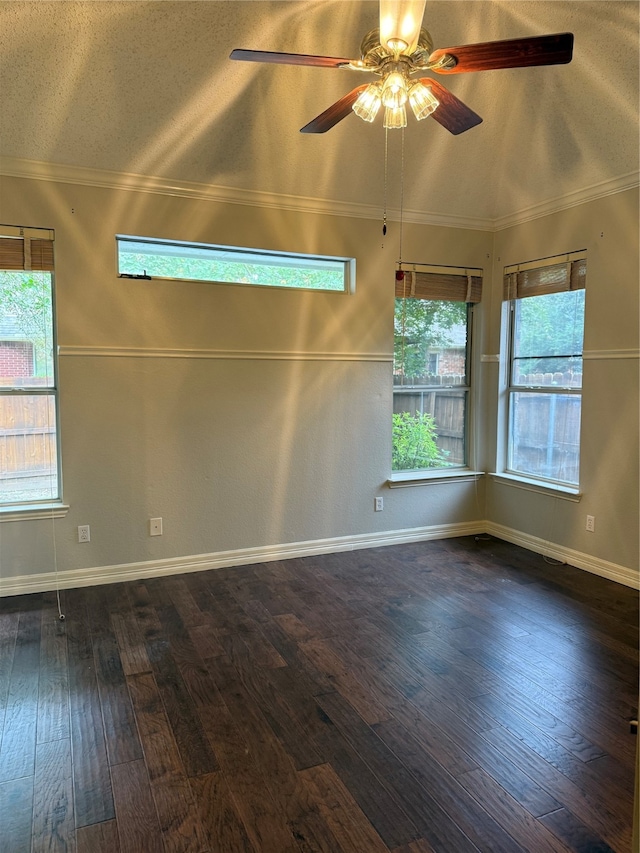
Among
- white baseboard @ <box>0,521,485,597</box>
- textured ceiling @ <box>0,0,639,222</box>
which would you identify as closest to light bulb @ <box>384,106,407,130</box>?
textured ceiling @ <box>0,0,639,222</box>

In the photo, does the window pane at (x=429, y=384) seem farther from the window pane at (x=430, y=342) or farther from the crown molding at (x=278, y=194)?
the crown molding at (x=278, y=194)

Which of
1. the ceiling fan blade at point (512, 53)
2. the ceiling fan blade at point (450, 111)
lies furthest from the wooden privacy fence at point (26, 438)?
the ceiling fan blade at point (512, 53)

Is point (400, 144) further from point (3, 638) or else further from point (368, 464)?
point (3, 638)

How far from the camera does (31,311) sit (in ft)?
11.4

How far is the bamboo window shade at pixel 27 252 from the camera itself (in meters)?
Answer: 3.34

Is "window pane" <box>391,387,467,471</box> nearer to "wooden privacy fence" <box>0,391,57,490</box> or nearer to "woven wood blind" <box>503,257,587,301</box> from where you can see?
"woven wood blind" <box>503,257,587,301</box>

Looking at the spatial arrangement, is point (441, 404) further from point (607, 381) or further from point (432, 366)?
point (607, 381)

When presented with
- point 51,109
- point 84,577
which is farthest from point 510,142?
point 84,577

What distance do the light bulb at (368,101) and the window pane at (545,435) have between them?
8.61 feet

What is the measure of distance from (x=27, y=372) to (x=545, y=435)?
142 inches

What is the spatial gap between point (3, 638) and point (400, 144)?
3.73 m

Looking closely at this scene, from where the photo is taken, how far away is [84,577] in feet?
11.9

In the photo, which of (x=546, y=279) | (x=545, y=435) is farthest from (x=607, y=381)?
(x=546, y=279)

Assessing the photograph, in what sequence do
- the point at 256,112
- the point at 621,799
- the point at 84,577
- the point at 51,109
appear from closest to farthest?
the point at 621,799 < the point at 51,109 < the point at 256,112 < the point at 84,577
